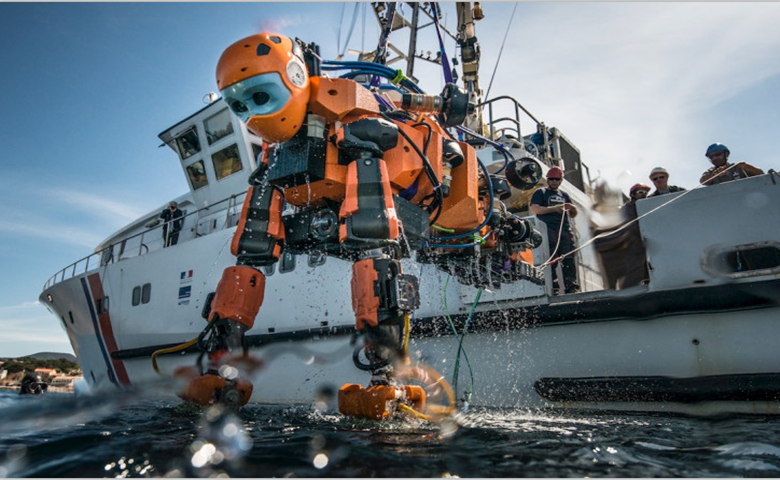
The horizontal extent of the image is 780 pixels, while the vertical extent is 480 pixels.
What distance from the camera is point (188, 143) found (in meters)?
7.85

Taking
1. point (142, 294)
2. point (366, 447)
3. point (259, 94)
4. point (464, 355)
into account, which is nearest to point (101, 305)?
point (142, 294)

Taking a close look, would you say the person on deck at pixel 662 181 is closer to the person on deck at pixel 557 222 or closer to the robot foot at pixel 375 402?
the person on deck at pixel 557 222

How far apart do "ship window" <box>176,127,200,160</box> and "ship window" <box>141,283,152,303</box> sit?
266cm

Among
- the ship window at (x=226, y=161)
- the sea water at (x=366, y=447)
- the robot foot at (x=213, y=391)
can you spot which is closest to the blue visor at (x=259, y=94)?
the robot foot at (x=213, y=391)

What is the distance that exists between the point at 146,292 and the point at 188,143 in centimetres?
288

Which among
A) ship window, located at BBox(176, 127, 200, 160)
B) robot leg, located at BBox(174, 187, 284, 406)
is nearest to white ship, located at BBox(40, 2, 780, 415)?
robot leg, located at BBox(174, 187, 284, 406)

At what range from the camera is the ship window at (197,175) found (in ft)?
25.8

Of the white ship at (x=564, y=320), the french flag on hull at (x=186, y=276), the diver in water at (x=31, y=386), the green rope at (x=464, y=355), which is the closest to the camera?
the white ship at (x=564, y=320)

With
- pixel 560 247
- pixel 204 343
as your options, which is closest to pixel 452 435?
pixel 204 343

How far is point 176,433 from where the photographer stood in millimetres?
1845

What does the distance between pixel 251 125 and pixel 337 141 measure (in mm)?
482

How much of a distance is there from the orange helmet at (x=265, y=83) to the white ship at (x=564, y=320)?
1616mm

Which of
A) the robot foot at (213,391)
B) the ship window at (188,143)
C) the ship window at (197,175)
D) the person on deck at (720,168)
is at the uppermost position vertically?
the ship window at (188,143)

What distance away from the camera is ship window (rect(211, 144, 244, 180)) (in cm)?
733
